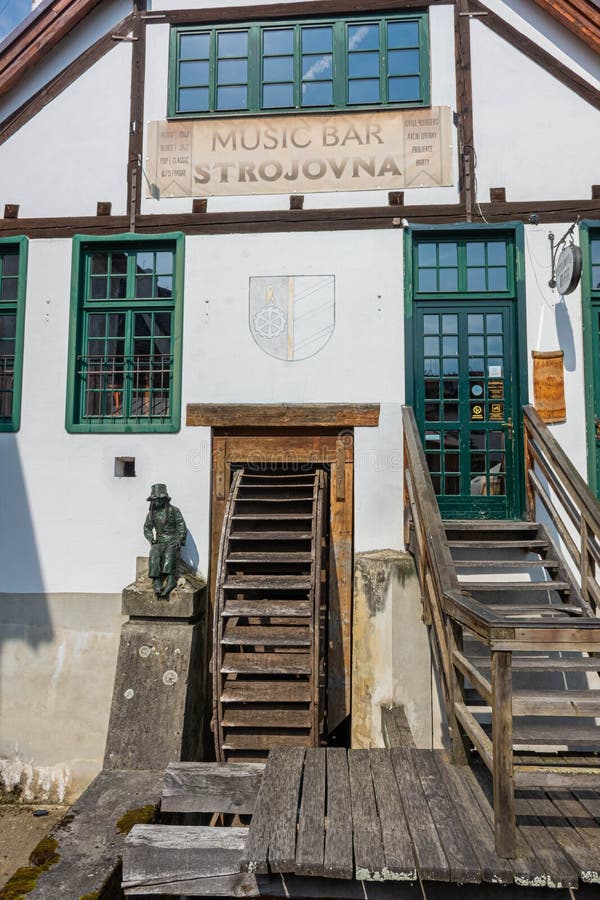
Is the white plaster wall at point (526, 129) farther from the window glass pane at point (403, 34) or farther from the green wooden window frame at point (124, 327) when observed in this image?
the green wooden window frame at point (124, 327)

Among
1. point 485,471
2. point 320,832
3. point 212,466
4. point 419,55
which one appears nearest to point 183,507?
point 212,466

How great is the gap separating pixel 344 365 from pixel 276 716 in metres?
3.34

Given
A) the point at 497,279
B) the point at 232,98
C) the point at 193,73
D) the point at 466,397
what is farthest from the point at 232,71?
the point at 466,397

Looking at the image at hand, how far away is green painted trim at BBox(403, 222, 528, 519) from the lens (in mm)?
6137

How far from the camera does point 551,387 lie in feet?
19.8

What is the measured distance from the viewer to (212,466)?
636 cm

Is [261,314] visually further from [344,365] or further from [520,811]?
[520,811]

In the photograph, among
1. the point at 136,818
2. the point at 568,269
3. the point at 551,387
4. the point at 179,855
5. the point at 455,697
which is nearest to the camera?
the point at 179,855

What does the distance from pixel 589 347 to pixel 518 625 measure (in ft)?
13.5

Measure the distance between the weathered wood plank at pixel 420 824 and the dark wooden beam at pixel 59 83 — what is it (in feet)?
23.7

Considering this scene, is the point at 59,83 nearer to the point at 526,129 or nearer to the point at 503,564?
the point at 526,129

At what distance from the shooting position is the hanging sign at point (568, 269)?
559cm

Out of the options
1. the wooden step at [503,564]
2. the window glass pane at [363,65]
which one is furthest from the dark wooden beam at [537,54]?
the wooden step at [503,564]

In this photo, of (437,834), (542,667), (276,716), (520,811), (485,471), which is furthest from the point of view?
(485,471)
